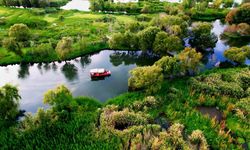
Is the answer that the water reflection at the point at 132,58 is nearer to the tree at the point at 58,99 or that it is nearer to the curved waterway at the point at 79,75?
the curved waterway at the point at 79,75

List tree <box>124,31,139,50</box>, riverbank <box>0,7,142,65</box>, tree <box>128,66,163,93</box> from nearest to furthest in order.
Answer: tree <box>128,66,163,93</box>
tree <box>124,31,139,50</box>
riverbank <box>0,7,142,65</box>

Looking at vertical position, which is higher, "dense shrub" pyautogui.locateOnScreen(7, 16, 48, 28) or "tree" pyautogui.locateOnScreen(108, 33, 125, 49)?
"dense shrub" pyautogui.locateOnScreen(7, 16, 48, 28)

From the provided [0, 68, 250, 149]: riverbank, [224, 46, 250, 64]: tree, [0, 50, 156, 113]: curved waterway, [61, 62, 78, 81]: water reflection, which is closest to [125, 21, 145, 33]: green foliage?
[0, 50, 156, 113]: curved waterway

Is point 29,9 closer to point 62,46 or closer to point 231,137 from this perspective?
point 62,46

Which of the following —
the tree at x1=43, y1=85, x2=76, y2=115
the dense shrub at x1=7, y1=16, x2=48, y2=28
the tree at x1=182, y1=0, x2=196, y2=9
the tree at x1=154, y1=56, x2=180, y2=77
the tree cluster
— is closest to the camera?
the tree at x1=43, y1=85, x2=76, y2=115

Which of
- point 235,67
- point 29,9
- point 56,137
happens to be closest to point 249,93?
point 235,67

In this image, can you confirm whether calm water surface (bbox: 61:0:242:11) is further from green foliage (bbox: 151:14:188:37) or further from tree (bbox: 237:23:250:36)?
green foliage (bbox: 151:14:188:37)

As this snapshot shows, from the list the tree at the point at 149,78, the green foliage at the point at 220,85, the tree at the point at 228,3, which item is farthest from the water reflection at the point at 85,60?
the tree at the point at 228,3
